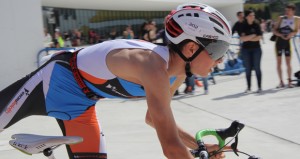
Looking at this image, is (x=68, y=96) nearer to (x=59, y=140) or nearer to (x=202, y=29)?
(x=59, y=140)

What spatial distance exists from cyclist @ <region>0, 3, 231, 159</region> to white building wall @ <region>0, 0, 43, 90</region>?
7457mm

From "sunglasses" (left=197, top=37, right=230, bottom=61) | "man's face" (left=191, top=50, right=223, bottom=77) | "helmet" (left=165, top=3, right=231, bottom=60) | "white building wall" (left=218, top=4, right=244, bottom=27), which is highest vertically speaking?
"white building wall" (left=218, top=4, right=244, bottom=27)

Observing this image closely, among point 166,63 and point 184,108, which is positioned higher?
point 166,63

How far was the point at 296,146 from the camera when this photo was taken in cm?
509

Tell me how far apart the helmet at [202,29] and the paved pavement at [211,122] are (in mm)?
2629

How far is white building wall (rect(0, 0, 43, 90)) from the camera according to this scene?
9828 mm

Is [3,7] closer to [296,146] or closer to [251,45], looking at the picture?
[251,45]

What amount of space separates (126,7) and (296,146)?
35.9m

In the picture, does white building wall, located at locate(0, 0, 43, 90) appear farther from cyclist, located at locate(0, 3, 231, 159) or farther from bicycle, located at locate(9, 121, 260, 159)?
bicycle, located at locate(9, 121, 260, 159)

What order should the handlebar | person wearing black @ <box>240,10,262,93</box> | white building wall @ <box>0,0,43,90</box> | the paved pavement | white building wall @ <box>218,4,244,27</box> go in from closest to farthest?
the handlebar < the paved pavement < person wearing black @ <box>240,10,262,93</box> < white building wall @ <box>0,0,43,90</box> < white building wall @ <box>218,4,244,27</box>

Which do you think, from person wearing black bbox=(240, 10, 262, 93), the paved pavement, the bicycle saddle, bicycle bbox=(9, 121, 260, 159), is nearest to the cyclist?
bicycle bbox=(9, 121, 260, 159)

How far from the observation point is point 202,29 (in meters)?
2.32

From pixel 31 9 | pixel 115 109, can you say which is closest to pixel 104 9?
pixel 31 9

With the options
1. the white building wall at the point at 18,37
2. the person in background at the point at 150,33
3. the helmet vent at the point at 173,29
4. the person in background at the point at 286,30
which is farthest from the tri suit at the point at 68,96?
the white building wall at the point at 18,37
